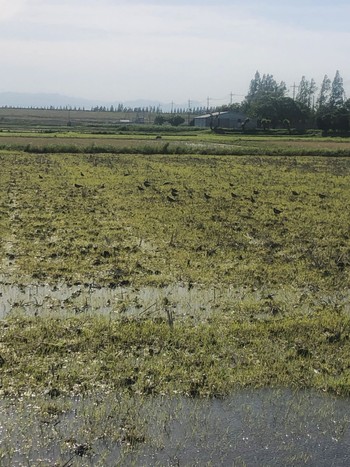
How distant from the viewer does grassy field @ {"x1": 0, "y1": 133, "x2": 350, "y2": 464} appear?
19.8 feet

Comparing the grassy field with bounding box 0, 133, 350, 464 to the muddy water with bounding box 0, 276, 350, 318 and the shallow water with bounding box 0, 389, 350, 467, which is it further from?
the shallow water with bounding box 0, 389, 350, 467

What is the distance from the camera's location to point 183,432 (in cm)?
495

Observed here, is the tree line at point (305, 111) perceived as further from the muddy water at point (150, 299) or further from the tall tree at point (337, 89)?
the muddy water at point (150, 299)

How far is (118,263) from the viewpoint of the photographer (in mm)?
10289

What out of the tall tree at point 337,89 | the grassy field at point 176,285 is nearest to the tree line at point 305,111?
the tall tree at point 337,89

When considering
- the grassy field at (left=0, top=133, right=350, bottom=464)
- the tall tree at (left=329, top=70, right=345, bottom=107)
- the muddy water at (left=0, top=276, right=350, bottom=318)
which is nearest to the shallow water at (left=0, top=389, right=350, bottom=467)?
the grassy field at (left=0, top=133, right=350, bottom=464)

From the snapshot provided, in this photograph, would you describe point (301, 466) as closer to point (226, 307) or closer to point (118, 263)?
point (226, 307)

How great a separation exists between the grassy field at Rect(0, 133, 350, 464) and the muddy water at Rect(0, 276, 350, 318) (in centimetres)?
4

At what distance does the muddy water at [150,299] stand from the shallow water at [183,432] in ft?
7.92


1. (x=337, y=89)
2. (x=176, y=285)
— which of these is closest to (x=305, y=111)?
(x=337, y=89)

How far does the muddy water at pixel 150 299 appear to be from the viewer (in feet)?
26.0

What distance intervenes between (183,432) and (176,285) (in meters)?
4.38

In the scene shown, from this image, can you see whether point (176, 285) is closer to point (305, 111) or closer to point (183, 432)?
point (183, 432)

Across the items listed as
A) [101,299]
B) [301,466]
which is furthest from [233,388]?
[101,299]
